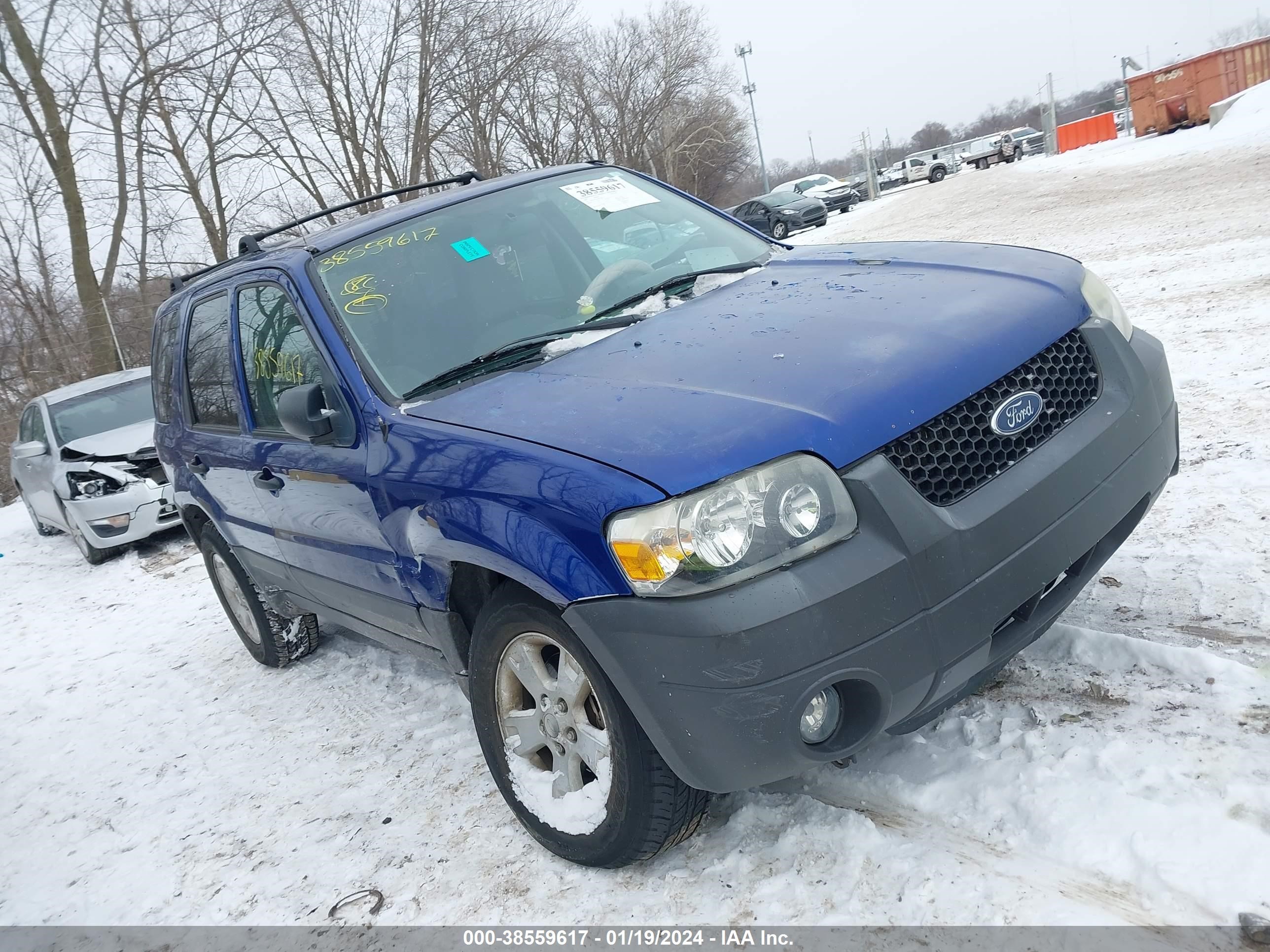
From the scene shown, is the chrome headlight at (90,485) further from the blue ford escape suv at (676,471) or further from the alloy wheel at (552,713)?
the alloy wheel at (552,713)

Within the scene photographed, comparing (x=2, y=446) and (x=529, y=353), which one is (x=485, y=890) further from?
(x=2, y=446)

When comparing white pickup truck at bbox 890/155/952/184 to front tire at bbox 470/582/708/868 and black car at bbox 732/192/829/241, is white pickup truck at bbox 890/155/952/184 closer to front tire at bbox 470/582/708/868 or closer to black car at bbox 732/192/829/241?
black car at bbox 732/192/829/241

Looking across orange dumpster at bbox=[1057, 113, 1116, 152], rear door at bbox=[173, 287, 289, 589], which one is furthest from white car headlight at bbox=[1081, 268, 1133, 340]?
orange dumpster at bbox=[1057, 113, 1116, 152]

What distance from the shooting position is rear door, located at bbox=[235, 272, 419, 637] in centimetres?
Result: 308

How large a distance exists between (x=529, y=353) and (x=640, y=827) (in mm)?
1444

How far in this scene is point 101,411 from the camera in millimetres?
9703

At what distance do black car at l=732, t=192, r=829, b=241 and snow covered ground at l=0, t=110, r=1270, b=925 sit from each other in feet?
69.9

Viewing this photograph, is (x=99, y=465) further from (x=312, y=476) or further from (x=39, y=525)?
(x=312, y=476)

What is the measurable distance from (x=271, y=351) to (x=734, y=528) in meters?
2.27

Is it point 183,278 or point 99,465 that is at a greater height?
point 183,278

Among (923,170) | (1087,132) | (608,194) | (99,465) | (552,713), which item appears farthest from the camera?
(923,170)

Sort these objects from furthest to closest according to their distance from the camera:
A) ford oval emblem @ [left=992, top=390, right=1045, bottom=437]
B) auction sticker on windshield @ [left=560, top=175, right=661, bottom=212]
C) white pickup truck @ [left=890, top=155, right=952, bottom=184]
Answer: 1. white pickup truck @ [left=890, top=155, right=952, bottom=184]
2. auction sticker on windshield @ [left=560, top=175, right=661, bottom=212]
3. ford oval emblem @ [left=992, top=390, right=1045, bottom=437]

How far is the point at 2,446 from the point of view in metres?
17.2

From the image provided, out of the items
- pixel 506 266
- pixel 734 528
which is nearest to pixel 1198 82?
pixel 506 266
